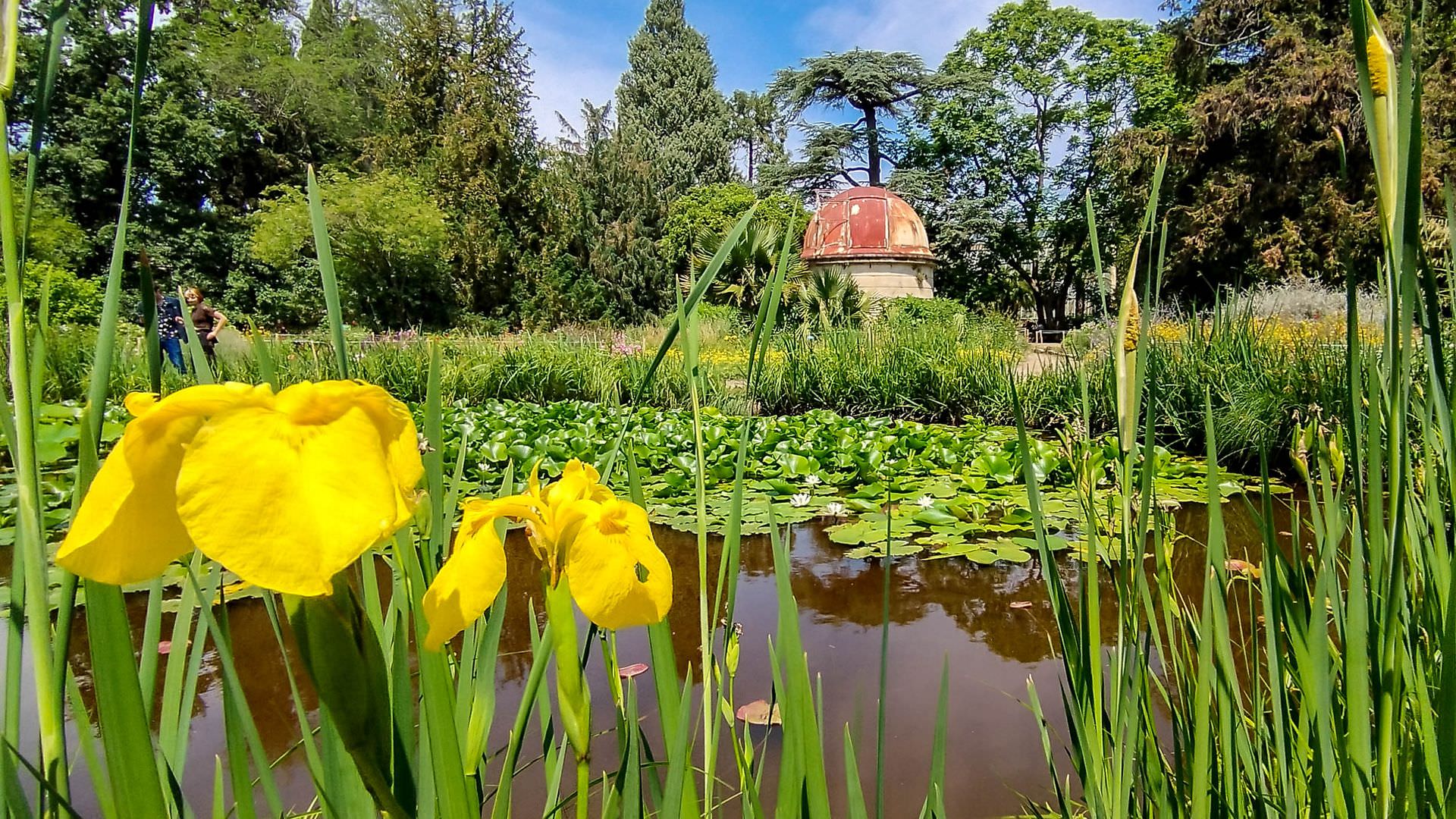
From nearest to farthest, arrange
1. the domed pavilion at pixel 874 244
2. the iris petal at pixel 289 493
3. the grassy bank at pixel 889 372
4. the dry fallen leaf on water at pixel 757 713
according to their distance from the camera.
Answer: the iris petal at pixel 289 493, the dry fallen leaf on water at pixel 757 713, the grassy bank at pixel 889 372, the domed pavilion at pixel 874 244

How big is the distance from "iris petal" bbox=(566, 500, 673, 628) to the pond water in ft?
2.24

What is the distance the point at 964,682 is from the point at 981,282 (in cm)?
1628

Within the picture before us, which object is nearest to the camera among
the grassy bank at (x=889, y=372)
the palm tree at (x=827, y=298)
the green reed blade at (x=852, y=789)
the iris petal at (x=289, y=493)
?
the iris petal at (x=289, y=493)

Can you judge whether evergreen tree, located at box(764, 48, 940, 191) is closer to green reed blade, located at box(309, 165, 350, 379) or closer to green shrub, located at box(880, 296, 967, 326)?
green shrub, located at box(880, 296, 967, 326)

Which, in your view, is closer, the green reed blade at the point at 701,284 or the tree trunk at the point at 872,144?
the green reed blade at the point at 701,284

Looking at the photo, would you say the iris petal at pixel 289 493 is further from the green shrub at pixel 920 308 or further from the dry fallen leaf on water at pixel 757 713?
the green shrub at pixel 920 308

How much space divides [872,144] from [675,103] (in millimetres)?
4730

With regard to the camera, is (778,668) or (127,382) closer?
(778,668)

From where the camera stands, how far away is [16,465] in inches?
8.2

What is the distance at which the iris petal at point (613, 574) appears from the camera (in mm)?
270

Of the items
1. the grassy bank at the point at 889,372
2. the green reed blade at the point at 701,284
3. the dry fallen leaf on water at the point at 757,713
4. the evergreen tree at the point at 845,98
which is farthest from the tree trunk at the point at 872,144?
the green reed blade at the point at 701,284

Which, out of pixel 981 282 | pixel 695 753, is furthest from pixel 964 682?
pixel 981 282

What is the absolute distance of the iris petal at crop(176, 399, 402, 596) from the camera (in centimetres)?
17

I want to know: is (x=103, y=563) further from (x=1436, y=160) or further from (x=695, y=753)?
(x=1436, y=160)
